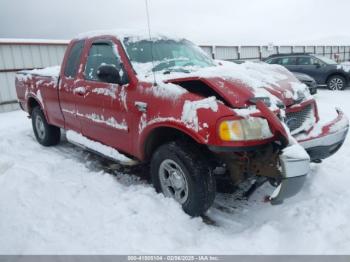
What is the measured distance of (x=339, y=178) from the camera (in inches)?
157

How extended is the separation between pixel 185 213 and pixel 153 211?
0.33 meters

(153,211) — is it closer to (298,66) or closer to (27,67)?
(27,67)

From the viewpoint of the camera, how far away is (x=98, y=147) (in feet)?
14.3

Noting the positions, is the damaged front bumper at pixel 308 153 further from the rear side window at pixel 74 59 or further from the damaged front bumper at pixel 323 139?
the rear side window at pixel 74 59

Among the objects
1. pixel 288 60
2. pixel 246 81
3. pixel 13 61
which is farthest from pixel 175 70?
pixel 288 60

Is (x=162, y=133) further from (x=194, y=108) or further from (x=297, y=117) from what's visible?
(x=297, y=117)

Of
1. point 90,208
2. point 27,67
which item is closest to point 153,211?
point 90,208

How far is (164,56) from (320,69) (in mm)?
11038

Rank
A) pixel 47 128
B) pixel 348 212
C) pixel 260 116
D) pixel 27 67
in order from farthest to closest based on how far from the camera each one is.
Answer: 1. pixel 27 67
2. pixel 47 128
3. pixel 348 212
4. pixel 260 116

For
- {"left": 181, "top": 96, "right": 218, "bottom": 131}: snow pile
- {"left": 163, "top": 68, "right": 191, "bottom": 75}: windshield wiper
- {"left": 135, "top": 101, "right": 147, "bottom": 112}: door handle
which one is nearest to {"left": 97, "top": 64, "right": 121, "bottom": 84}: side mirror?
{"left": 135, "top": 101, "right": 147, "bottom": 112}: door handle

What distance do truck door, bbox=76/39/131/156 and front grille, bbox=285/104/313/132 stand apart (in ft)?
5.78

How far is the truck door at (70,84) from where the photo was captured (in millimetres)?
4711

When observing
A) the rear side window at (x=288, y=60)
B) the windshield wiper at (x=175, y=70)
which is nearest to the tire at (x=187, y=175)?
the windshield wiper at (x=175, y=70)

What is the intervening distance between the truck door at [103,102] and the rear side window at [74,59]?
9.3 inches
